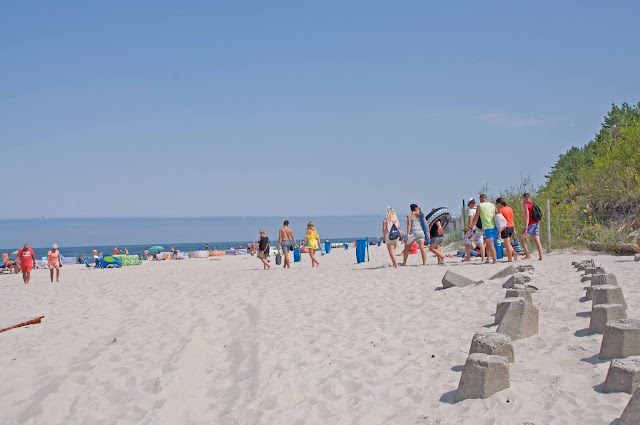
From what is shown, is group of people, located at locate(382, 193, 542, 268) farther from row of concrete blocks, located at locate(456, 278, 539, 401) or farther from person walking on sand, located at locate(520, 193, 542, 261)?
row of concrete blocks, located at locate(456, 278, 539, 401)

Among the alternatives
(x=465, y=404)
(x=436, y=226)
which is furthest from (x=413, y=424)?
(x=436, y=226)

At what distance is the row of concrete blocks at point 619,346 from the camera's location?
123 inches

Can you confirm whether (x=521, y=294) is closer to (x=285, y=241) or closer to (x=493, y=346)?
(x=493, y=346)

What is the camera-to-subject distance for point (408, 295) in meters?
9.25

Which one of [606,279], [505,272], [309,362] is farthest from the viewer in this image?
[505,272]

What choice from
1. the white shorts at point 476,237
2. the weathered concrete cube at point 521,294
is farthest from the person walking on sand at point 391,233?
the weathered concrete cube at point 521,294

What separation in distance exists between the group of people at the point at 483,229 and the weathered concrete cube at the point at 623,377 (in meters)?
9.44

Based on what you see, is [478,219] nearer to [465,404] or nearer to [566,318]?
[566,318]

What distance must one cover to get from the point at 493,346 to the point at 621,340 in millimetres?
909

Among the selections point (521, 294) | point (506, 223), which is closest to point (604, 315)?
→ point (521, 294)

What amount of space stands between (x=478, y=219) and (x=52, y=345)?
9547 millimetres

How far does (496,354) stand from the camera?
4.64 meters

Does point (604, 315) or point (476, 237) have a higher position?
point (476, 237)

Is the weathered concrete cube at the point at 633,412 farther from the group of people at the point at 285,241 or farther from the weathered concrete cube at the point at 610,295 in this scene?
the group of people at the point at 285,241
